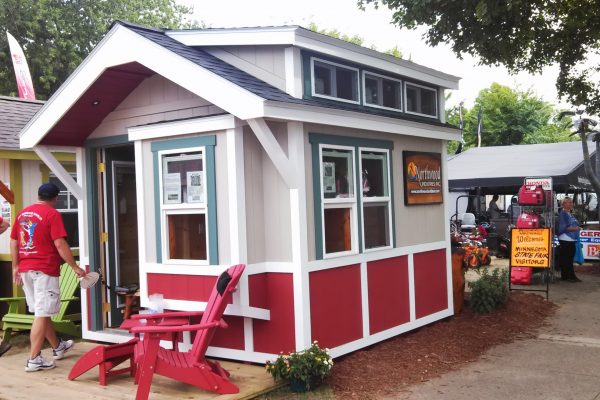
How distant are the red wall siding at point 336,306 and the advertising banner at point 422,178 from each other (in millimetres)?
1519

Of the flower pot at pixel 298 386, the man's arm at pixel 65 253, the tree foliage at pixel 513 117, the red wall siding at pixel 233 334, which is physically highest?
the tree foliage at pixel 513 117

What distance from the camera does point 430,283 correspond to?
8.09 metres

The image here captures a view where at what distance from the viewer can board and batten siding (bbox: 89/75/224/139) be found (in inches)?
252

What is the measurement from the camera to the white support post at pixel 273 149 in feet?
17.9

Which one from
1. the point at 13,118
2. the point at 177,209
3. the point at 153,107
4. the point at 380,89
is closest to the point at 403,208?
the point at 380,89

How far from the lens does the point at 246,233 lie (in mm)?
5832

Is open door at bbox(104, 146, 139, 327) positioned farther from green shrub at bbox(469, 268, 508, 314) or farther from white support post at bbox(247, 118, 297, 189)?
green shrub at bbox(469, 268, 508, 314)

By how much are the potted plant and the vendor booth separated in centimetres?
35

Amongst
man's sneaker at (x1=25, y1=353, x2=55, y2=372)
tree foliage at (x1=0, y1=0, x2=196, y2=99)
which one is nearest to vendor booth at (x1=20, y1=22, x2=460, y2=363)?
man's sneaker at (x1=25, y1=353, x2=55, y2=372)

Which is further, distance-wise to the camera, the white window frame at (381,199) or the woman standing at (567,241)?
the woman standing at (567,241)

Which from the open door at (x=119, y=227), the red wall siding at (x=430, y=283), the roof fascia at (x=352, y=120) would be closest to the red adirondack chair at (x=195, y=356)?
the roof fascia at (x=352, y=120)

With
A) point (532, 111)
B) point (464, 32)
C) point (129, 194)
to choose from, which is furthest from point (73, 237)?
point (532, 111)

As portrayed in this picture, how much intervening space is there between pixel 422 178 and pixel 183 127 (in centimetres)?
332

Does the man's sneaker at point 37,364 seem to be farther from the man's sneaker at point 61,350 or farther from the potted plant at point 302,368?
the potted plant at point 302,368
